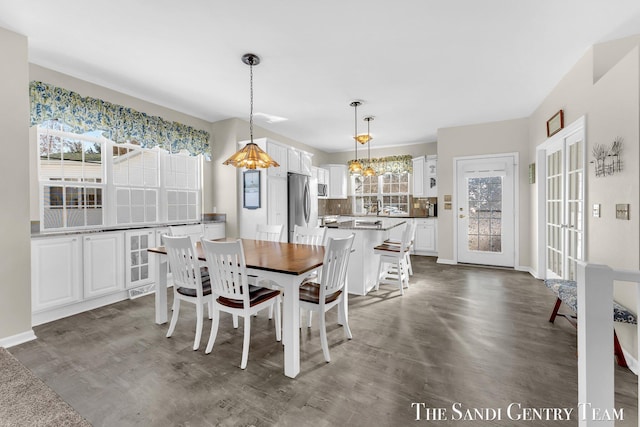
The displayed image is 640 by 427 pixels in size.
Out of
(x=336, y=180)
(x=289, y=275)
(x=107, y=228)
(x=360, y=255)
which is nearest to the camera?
(x=289, y=275)

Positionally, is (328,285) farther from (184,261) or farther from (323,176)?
(323,176)

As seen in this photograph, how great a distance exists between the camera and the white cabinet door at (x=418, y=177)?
6485 mm

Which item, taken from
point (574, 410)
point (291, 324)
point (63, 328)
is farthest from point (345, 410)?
point (63, 328)

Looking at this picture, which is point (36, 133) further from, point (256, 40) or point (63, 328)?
point (256, 40)

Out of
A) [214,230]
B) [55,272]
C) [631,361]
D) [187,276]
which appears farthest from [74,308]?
[631,361]

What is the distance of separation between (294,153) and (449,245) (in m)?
3.46

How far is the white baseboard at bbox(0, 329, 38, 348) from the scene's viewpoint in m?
2.38

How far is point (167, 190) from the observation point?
4230mm

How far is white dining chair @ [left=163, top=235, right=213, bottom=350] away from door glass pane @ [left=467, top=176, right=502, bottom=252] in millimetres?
4814

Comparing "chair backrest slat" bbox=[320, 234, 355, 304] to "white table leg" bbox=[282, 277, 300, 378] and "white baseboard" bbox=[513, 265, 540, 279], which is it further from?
"white baseboard" bbox=[513, 265, 540, 279]

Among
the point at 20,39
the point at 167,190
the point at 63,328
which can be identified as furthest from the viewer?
the point at 167,190

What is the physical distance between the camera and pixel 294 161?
532 cm

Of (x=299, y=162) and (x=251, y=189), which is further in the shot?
(x=299, y=162)

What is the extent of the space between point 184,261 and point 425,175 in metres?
5.59
